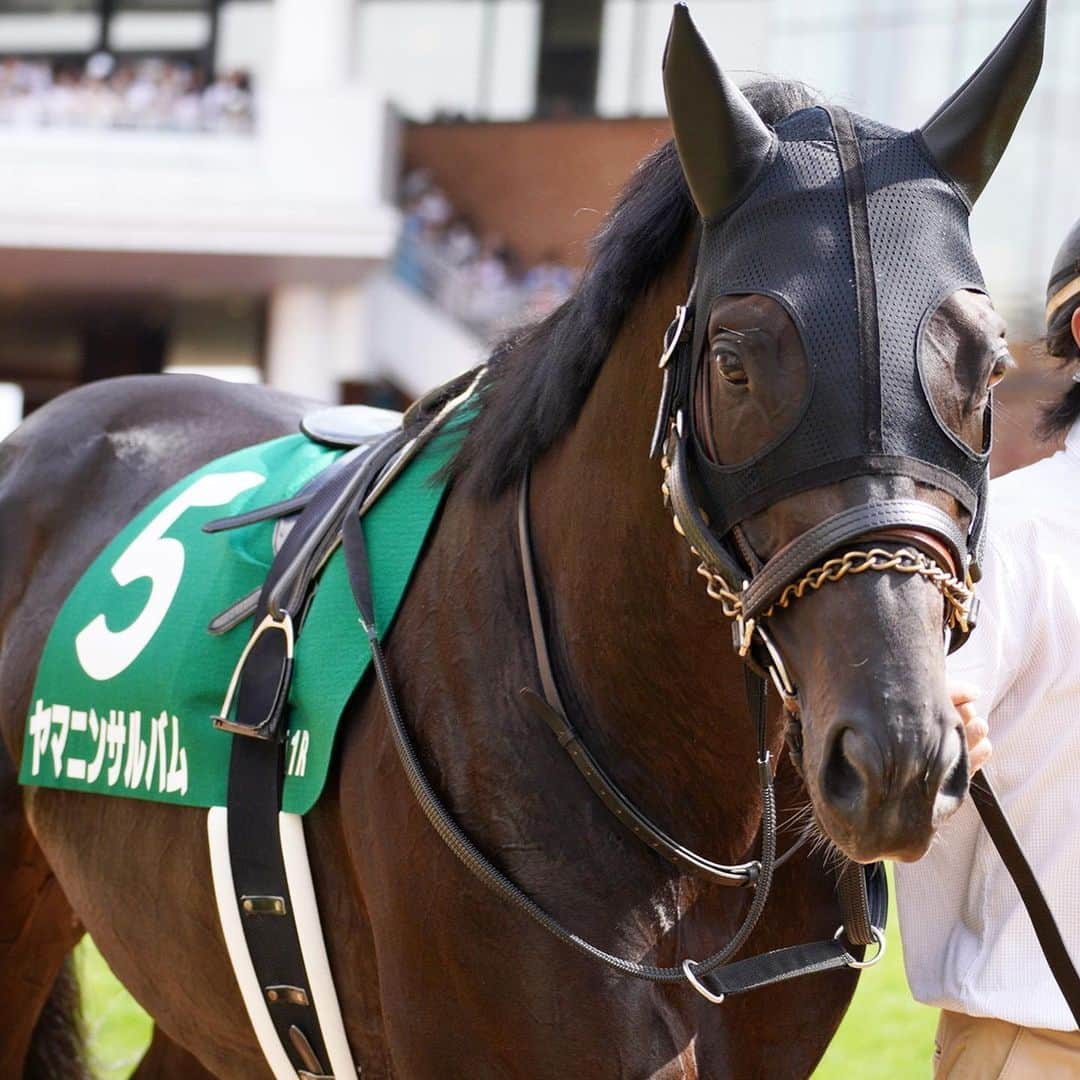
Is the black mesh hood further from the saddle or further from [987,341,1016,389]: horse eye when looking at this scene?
the saddle

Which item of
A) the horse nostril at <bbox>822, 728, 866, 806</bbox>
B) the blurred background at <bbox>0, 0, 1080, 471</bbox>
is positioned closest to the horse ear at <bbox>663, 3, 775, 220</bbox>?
the horse nostril at <bbox>822, 728, 866, 806</bbox>

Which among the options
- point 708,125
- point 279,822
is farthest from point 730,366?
point 279,822

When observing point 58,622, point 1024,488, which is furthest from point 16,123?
point 1024,488

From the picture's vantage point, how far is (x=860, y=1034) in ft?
18.5

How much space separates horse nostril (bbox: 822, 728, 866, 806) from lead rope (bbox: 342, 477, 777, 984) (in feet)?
1.11

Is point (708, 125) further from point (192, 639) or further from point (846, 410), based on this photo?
point (192, 639)

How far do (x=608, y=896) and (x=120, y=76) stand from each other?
23504 millimetres

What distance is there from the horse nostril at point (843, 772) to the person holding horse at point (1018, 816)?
674mm

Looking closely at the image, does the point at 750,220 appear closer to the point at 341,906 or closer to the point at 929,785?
the point at 929,785

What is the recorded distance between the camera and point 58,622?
10.5 ft

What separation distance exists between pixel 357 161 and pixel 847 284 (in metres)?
18.6

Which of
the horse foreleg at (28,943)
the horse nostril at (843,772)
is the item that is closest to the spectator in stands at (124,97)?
the horse foreleg at (28,943)

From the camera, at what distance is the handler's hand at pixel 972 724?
6.26 ft

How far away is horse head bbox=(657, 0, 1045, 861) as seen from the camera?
5.38ft
